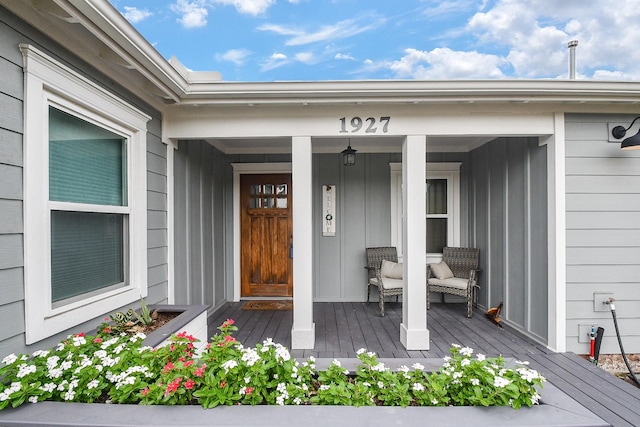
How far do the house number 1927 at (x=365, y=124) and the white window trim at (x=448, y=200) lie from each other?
1.83m

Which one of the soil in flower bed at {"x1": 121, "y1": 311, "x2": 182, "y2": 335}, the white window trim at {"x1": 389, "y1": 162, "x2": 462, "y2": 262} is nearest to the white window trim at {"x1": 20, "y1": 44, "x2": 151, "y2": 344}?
the soil in flower bed at {"x1": 121, "y1": 311, "x2": 182, "y2": 335}

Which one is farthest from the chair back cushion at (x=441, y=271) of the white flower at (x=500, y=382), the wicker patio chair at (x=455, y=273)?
the white flower at (x=500, y=382)

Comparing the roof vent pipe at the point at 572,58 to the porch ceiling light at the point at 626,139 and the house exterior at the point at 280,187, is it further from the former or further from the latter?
the porch ceiling light at the point at 626,139

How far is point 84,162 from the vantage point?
1946 mm

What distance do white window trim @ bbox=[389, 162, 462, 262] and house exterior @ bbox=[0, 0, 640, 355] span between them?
30 millimetres

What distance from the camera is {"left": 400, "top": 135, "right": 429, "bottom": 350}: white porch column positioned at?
2902mm

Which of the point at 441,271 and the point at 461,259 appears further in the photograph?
the point at 461,259

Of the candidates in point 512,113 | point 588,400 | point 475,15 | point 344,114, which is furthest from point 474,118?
point 475,15

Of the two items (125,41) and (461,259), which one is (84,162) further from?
(461,259)

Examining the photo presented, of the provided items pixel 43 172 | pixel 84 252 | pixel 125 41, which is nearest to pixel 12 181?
pixel 43 172

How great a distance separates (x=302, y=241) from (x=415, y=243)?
1116 mm

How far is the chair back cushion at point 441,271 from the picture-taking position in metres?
4.28

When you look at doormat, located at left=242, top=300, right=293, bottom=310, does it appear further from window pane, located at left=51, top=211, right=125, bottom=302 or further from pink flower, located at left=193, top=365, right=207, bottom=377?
pink flower, located at left=193, top=365, right=207, bottom=377

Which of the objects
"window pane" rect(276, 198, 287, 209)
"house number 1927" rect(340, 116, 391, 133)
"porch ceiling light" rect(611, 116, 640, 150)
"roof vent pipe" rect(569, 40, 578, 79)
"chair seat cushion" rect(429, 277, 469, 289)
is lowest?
"chair seat cushion" rect(429, 277, 469, 289)
